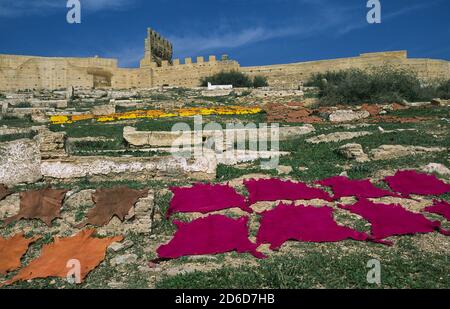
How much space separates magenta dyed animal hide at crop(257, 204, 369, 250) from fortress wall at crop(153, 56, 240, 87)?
3463 cm

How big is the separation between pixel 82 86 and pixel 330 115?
29.0 metres

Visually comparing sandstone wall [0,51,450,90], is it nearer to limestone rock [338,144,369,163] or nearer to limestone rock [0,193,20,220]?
limestone rock [338,144,369,163]

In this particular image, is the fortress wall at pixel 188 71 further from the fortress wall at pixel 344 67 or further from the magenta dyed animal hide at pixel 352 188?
the magenta dyed animal hide at pixel 352 188

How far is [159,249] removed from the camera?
4719mm

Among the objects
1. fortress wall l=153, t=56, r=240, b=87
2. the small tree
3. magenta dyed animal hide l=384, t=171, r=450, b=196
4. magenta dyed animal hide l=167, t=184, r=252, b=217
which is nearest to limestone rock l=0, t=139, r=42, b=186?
magenta dyed animal hide l=167, t=184, r=252, b=217

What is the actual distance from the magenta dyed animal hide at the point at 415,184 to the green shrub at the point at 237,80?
98.1 feet

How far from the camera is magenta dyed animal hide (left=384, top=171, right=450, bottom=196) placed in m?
6.87

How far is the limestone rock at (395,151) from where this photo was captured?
951cm

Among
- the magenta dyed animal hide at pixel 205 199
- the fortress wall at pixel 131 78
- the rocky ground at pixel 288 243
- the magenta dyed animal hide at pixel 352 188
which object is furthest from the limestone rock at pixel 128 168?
the fortress wall at pixel 131 78

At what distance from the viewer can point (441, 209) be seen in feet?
19.3

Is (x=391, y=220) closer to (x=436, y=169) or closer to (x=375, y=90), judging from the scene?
(x=436, y=169)
